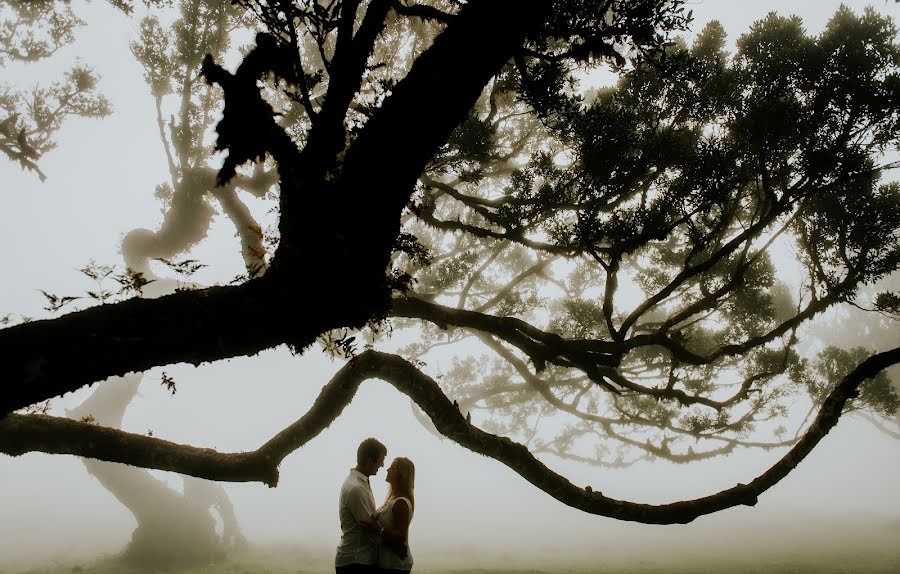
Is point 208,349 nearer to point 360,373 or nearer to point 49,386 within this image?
point 49,386

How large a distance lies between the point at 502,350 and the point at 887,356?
923 cm

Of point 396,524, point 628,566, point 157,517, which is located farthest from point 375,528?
point 157,517

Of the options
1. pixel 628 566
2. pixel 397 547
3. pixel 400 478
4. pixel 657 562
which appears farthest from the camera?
pixel 657 562

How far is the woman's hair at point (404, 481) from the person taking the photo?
449 cm

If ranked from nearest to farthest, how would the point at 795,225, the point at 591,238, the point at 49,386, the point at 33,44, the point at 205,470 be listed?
the point at 49,386
the point at 205,470
the point at 591,238
the point at 795,225
the point at 33,44

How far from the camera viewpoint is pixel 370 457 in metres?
4.70

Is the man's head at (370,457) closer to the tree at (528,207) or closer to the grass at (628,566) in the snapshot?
the tree at (528,207)

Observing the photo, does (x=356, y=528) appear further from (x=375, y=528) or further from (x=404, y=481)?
(x=404, y=481)

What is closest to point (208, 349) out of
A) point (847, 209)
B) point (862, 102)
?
point (862, 102)

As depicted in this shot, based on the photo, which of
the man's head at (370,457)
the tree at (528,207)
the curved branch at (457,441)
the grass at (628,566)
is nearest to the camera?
the tree at (528,207)

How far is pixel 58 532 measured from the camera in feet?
115

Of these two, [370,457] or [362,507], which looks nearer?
[362,507]

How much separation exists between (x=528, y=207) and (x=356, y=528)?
19.5 ft

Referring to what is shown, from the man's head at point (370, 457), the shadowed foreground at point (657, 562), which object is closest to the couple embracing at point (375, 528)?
the man's head at point (370, 457)
